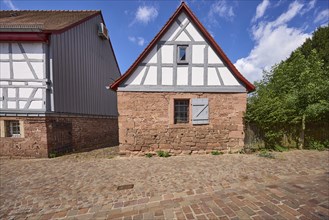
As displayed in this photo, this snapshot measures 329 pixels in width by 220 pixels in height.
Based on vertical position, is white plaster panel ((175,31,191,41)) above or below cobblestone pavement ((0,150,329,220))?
above

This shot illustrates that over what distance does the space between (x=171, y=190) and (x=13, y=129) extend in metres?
7.95

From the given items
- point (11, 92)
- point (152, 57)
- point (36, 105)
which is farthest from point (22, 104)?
point (152, 57)

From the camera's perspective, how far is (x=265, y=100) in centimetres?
786

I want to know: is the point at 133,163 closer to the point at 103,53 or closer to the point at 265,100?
the point at 265,100

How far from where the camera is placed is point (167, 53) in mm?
7641

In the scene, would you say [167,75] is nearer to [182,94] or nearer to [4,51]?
[182,94]

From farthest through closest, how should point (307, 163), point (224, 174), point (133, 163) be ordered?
point (133, 163) → point (307, 163) → point (224, 174)

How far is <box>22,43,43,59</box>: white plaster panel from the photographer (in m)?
7.33

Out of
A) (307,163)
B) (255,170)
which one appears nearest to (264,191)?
→ (255,170)

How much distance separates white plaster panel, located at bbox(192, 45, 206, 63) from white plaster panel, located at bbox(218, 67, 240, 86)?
101 cm

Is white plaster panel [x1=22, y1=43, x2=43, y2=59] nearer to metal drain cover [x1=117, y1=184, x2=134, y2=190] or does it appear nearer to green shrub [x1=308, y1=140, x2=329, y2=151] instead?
metal drain cover [x1=117, y1=184, x2=134, y2=190]

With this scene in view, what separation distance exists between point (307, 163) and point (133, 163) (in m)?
6.25

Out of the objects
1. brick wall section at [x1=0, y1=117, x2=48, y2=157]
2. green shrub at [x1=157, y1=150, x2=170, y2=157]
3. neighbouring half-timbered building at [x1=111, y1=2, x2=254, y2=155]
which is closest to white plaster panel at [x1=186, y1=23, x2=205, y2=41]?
neighbouring half-timbered building at [x1=111, y1=2, x2=254, y2=155]

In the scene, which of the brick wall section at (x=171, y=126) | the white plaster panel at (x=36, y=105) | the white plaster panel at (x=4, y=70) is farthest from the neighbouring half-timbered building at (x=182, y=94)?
the white plaster panel at (x=4, y=70)
